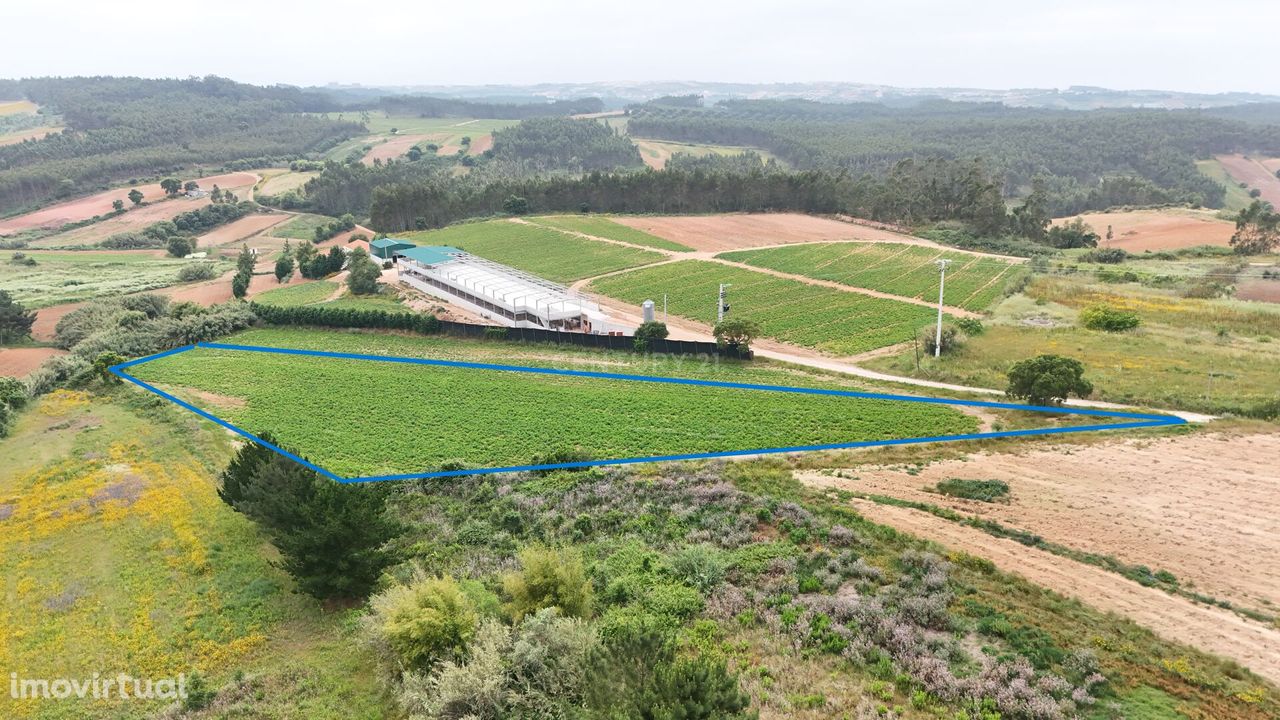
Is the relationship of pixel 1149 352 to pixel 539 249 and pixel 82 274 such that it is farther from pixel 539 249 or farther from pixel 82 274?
pixel 82 274

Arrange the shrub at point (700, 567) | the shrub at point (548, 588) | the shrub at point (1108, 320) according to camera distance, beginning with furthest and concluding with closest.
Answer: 1. the shrub at point (1108, 320)
2. the shrub at point (700, 567)
3. the shrub at point (548, 588)

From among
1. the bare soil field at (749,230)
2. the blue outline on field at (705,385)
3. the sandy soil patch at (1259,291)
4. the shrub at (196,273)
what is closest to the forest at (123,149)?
the shrub at (196,273)

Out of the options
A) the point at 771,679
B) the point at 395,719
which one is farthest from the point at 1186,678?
the point at 395,719

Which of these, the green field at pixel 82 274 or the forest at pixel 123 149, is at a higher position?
the forest at pixel 123 149

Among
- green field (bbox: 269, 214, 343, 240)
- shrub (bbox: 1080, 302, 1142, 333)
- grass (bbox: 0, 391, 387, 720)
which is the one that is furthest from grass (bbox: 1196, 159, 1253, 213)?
grass (bbox: 0, 391, 387, 720)

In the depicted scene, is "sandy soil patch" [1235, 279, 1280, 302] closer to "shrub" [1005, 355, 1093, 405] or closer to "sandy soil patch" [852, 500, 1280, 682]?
"shrub" [1005, 355, 1093, 405]

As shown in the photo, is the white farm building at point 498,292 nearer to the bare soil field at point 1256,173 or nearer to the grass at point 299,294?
Result: the grass at point 299,294

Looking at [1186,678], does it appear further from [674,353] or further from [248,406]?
[248,406]
